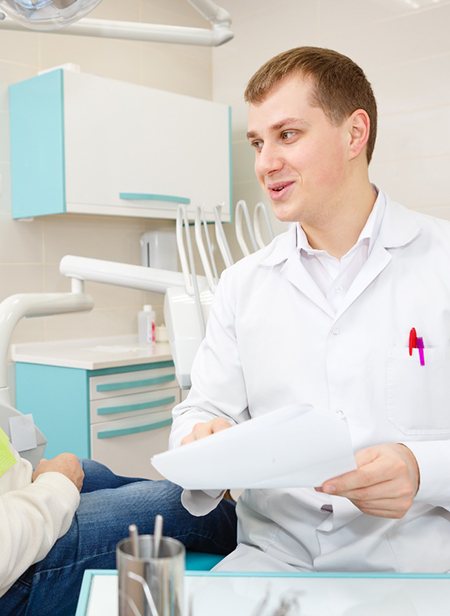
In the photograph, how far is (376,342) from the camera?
1.28 metres

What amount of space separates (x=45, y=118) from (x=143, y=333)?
1094 mm

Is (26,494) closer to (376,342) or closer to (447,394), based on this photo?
(376,342)

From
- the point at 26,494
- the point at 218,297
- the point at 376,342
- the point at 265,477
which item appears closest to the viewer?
the point at 265,477

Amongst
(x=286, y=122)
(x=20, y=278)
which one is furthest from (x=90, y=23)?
(x=20, y=278)

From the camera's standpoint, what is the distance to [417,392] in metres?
1.27

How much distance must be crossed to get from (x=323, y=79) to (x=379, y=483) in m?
0.79

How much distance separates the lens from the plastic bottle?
332 cm

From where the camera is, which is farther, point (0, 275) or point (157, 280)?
point (0, 275)

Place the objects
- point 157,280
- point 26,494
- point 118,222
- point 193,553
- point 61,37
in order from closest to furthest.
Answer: point 26,494
point 193,553
point 157,280
point 61,37
point 118,222

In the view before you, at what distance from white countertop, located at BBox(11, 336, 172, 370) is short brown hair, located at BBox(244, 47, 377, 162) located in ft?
4.85

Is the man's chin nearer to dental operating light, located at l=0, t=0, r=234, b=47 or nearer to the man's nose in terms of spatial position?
the man's nose

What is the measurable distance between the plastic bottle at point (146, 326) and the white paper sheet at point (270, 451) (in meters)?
2.51

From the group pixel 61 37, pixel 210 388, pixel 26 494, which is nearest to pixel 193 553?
pixel 210 388

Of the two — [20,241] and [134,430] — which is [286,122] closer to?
[134,430]
